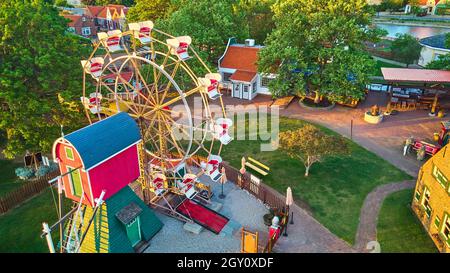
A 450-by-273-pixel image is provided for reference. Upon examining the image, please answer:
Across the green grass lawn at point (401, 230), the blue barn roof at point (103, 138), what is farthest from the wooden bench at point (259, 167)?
the blue barn roof at point (103, 138)

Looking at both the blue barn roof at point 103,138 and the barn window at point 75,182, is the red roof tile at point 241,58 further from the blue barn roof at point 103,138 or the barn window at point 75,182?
the barn window at point 75,182

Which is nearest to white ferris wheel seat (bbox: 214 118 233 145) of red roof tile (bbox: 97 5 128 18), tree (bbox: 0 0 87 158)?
tree (bbox: 0 0 87 158)

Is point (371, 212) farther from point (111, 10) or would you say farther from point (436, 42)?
point (111, 10)

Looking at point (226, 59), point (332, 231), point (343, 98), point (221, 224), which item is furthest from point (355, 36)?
point (221, 224)

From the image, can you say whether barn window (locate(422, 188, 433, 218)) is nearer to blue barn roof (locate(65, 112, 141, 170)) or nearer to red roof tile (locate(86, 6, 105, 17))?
blue barn roof (locate(65, 112, 141, 170))

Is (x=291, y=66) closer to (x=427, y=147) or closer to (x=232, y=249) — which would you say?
(x=427, y=147)

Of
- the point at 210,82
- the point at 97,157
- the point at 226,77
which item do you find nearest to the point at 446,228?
the point at 210,82
